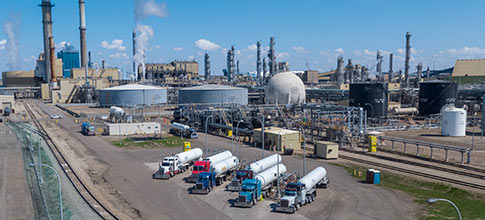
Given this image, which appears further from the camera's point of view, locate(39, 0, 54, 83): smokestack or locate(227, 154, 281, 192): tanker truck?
locate(39, 0, 54, 83): smokestack

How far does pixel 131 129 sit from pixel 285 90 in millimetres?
31843

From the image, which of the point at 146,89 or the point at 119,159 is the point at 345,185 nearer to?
the point at 119,159

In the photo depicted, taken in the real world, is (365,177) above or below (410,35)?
below

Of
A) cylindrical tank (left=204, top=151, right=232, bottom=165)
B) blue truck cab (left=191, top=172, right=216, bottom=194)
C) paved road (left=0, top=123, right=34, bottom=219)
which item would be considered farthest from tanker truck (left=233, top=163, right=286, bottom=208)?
paved road (left=0, top=123, right=34, bottom=219)

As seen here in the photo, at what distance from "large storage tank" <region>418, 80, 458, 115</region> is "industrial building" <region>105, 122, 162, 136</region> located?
47.5 meters

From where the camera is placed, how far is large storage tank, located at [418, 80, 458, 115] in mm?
72688

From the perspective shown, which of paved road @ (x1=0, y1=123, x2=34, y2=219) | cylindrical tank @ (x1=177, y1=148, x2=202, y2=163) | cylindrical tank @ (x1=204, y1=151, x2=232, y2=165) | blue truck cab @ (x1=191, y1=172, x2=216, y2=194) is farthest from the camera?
cylindrical tank @ (x1=177, y1=148, x2=202, y2=163)

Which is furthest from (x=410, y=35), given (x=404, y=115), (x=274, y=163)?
(x=274, y=163)

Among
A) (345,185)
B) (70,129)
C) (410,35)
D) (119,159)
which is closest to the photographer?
(345,185)

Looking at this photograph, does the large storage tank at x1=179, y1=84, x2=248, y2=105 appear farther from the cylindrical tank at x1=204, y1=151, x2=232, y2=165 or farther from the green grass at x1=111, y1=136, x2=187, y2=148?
the cylindrical tank at x1=204, y1=151, x2=232, y2=165

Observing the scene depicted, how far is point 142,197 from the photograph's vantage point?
2792cm

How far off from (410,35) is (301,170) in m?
104

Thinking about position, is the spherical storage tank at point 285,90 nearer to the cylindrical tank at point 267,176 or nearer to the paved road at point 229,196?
the paved road at point 229,196

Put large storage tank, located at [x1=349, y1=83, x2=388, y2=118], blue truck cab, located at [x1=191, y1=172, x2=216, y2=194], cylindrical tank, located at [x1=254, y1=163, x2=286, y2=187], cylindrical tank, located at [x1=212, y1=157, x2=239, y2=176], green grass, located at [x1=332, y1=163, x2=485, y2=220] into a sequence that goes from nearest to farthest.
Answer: green grass, located at [x1=332, y1=163, x2=485, y2=220]
cylindrical tank, located at [x1=254, y1=163, x2=286, y2=187]
blue truck cab, located at [x1=191, y1=172, x2=216, y2=194]
cylindrical tank, located at [x1=212, y1=157, x2=239, y2=176]
large storage tank, located at [x1=349, y1=83, x2=388, y2=118]
